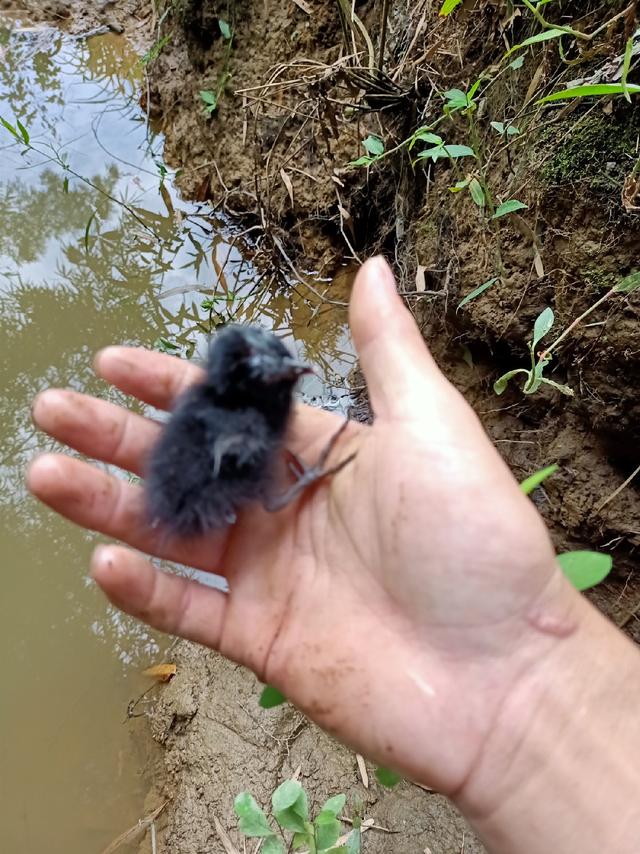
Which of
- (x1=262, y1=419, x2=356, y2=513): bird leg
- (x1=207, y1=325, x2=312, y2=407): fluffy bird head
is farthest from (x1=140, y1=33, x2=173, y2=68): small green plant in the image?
(x1=262, y1=419, x2=356, y2=513): bird leg

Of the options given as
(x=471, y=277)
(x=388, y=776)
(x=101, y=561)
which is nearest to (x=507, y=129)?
(x=471, y=277)

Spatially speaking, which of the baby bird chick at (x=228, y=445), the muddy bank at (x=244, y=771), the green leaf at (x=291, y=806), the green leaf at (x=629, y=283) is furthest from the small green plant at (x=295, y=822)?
the green leaf at (x=629, y=283)

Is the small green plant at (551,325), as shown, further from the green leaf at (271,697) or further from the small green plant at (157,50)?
the small green plant at (157,50)

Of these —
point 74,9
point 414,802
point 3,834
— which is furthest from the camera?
point 74,9

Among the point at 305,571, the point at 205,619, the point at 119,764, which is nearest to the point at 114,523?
the point at 205,619

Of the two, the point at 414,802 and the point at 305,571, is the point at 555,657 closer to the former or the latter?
the point at 305,571

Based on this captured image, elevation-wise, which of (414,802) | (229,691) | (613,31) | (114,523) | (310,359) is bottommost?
(414,802)
